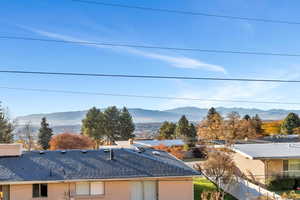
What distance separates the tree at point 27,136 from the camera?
173 feet

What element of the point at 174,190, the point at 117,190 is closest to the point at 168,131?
the point at 174,190

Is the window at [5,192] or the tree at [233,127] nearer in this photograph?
the window at [5,192]

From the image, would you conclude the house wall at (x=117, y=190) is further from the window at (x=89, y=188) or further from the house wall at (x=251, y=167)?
the house wall at (x=251, y=167)

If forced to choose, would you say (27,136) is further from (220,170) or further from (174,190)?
(174,190)

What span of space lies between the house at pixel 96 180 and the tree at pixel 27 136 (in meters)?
35.1

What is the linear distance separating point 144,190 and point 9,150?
8.23m

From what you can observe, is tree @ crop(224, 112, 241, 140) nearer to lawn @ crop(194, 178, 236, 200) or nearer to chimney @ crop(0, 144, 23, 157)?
lawn @ crop(194, 178, 236, 200)

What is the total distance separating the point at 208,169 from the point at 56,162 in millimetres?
10901

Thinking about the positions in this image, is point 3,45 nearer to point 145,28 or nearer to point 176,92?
point 145,28

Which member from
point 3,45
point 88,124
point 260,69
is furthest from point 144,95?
point 88,124

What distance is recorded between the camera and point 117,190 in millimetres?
17891

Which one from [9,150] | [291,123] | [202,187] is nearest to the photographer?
[9,150]

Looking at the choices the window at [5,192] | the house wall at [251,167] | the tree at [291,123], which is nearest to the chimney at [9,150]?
the window at [5,192]

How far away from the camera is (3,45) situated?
63.8 ft
